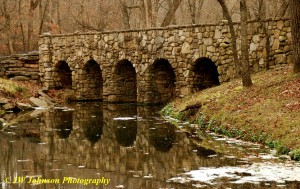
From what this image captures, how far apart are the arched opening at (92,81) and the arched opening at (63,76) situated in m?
1.91

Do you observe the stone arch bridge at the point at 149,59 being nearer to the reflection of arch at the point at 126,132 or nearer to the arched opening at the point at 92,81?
the arched opening at the point at 92,81

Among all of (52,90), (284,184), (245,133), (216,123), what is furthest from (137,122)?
(52,90)

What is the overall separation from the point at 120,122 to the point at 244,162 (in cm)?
864

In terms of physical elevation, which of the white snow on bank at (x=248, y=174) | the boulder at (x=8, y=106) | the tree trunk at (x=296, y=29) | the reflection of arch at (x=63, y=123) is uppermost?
the tree trunk at (x=296, y=29)

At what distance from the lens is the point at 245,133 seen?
1483cm

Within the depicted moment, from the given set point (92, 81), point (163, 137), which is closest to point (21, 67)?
point (92, 81)

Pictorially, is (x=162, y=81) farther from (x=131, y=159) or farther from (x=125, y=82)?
(x=131, y=159)

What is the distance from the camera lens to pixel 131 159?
40.7 ft

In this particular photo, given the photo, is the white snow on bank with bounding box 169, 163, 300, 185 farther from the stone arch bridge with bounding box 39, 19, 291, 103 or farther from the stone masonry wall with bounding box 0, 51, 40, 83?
the stone masonry wall with bounding box 0, 51, 40, 83

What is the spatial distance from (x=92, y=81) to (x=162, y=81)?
4.96 metres

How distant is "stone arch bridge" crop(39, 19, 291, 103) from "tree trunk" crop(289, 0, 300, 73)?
3584 millimetres

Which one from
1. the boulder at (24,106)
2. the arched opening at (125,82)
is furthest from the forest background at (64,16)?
the boulder at (24,106)

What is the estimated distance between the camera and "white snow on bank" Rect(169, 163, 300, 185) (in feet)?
33.0

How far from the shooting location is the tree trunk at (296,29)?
17.4 meters
